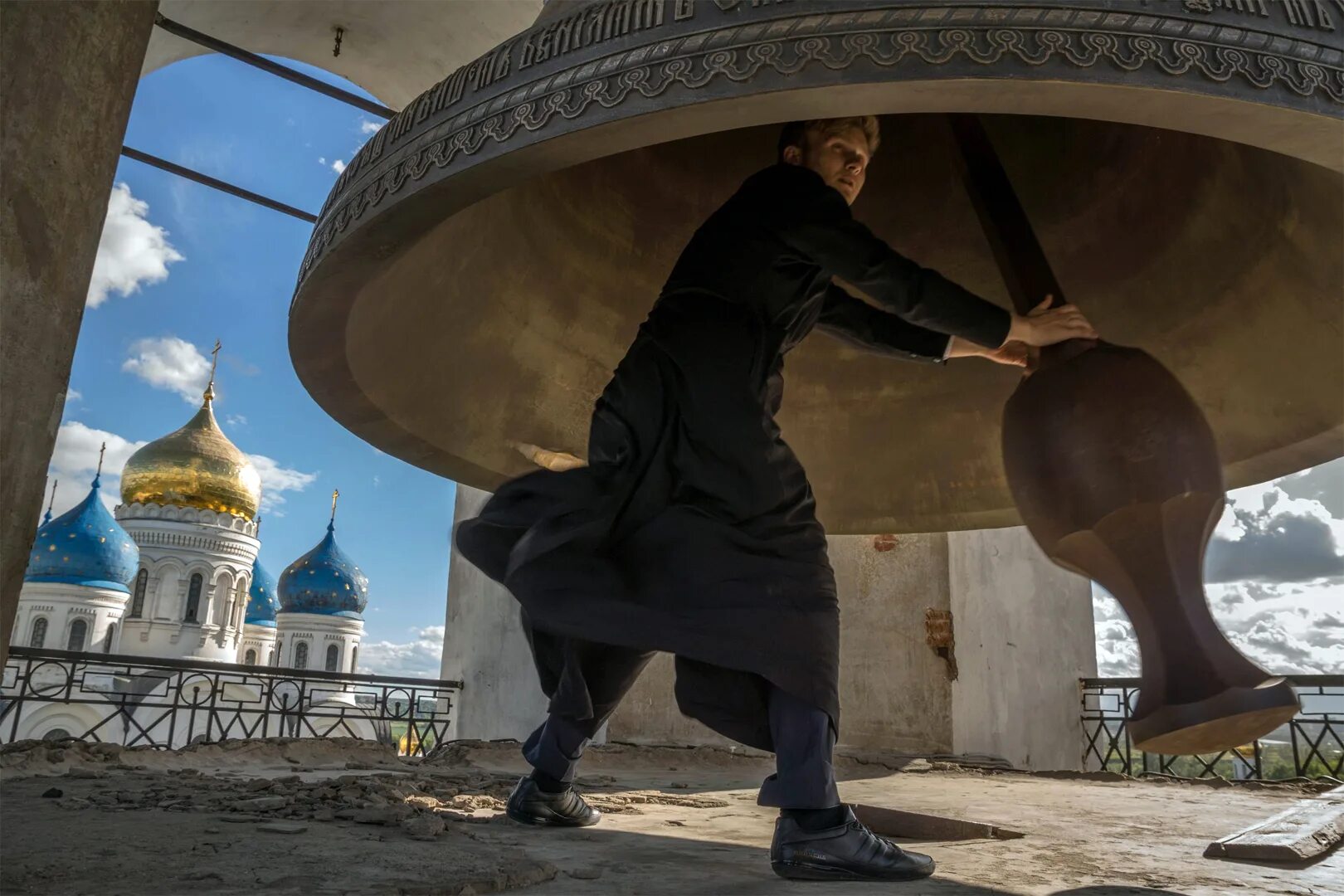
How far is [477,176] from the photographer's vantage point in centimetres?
133

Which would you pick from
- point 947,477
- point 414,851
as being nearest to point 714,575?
point 414,851

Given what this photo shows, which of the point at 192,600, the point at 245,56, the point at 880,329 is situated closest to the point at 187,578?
the point at 192,600

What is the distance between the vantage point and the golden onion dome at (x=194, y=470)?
1069 inches

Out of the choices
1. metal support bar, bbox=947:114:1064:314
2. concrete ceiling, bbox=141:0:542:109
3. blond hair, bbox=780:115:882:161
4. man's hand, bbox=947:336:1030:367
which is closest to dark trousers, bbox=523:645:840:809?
man's hand, bbox=947:336:1030:367

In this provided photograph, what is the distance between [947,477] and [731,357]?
0.80 m

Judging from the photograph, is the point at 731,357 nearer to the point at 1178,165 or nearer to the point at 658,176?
the point at 658,176

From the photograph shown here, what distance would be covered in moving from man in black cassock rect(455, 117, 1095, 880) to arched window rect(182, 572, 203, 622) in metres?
30.2

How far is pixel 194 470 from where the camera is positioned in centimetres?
2734

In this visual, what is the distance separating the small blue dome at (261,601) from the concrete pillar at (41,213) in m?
32.0

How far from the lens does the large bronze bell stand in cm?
A: 113

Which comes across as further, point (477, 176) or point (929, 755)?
point (929, 755)

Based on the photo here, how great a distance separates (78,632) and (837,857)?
1078 inches

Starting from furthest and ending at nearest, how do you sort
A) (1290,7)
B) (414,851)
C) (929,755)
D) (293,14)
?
1. (929,755)
2. (293,14)
3. (414,851)
4. (1290,7)

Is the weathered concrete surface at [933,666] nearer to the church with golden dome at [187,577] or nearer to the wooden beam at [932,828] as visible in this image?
the wooden beam at [932,828]
